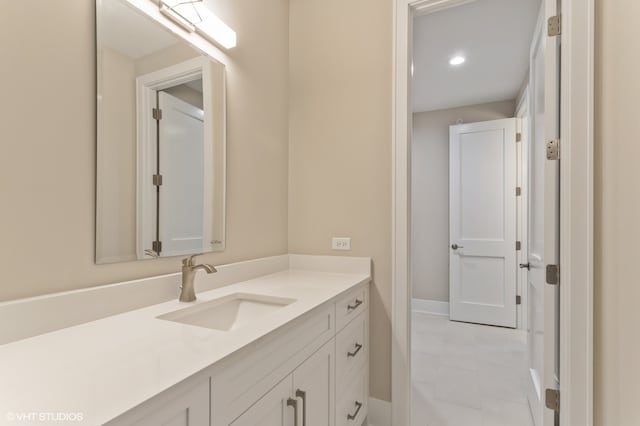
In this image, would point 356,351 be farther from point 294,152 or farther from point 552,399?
Answer: point 294,152

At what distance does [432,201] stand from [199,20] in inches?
136

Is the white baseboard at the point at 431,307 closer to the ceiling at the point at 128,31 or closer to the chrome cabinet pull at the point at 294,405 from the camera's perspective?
A: the chrome cabinet pull at the point at 294,405

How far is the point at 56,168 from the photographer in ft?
3.01

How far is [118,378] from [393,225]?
1.44 m

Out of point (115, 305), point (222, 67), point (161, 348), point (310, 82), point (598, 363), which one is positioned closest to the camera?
point (161, 348)

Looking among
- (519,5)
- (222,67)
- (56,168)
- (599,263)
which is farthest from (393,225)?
(519,5)

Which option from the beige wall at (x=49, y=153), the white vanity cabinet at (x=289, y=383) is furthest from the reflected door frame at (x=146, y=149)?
the white vanity cabinet at (x=289, y=383)

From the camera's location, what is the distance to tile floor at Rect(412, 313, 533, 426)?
1.88 metres

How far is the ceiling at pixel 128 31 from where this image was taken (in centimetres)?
104

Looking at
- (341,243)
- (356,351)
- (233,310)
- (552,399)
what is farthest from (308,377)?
(552,399)

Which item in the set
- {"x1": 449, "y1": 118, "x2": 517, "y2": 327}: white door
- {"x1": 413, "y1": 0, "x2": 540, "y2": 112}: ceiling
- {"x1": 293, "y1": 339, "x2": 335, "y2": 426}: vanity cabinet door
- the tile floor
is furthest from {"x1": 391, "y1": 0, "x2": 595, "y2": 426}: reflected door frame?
{"x1": 449, "y1": 118, "x2": 517, "y2": 327}: white door

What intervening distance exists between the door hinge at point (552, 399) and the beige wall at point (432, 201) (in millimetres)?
2561

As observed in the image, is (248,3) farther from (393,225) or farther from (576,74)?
(576,74)

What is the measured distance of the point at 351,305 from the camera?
154 centimetres
